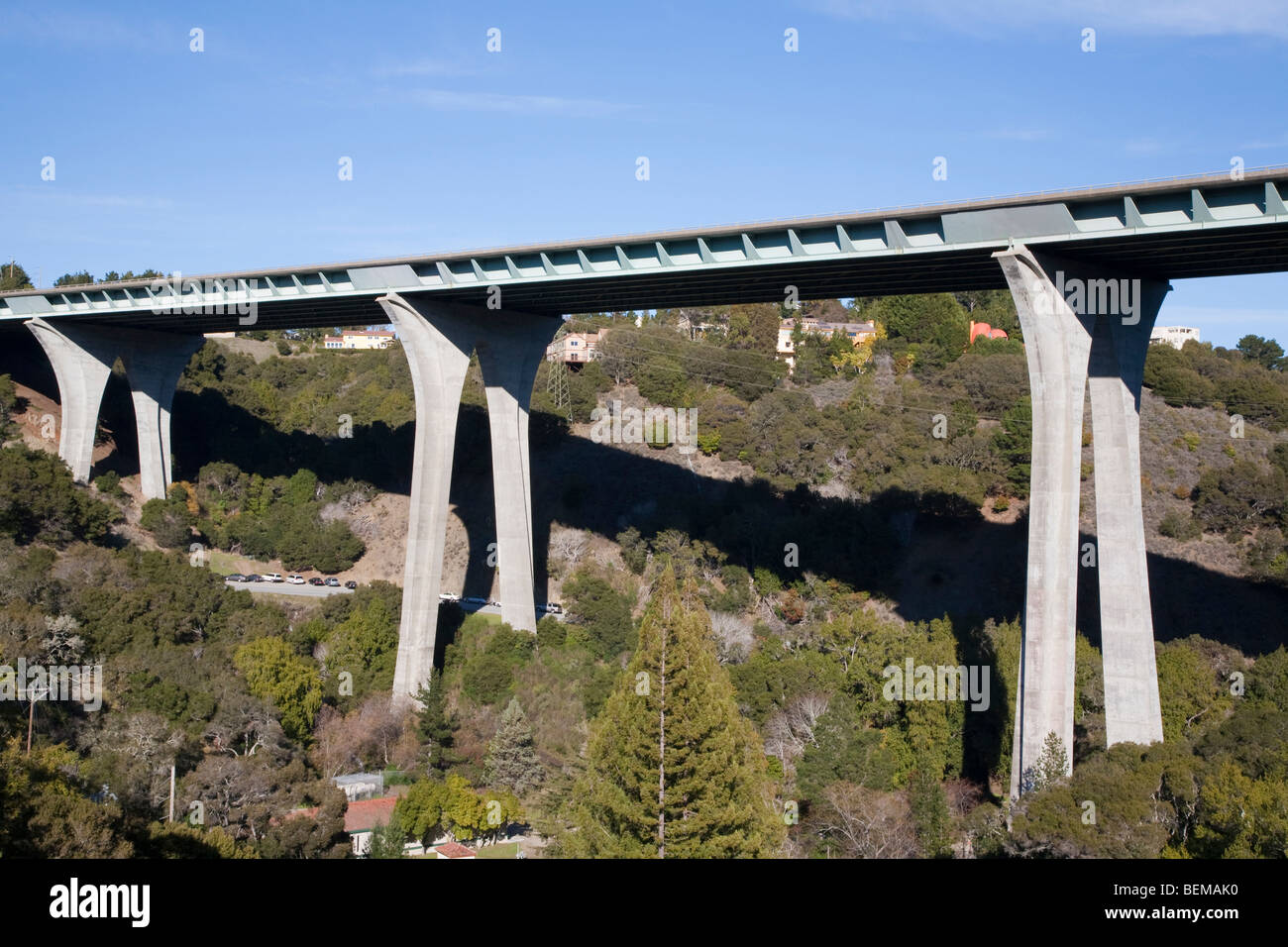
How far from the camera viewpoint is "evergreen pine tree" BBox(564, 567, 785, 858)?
68.8ft

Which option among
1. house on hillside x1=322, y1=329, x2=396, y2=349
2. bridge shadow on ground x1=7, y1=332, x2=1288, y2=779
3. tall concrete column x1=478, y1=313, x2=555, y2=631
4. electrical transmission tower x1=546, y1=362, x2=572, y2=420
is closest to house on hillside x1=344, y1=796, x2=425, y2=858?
tall concrete column x1=478, y1=313, x2=555, y2=631

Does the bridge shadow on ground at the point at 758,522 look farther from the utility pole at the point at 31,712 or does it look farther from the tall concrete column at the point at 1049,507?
the utility pole at the point at 31,712

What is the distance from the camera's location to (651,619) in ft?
76.3

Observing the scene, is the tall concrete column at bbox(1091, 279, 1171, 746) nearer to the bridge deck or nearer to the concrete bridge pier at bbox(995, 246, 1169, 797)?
the concrete bridge pier at bbox(995, 246, 1169, 797)

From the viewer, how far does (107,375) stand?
2180 inches

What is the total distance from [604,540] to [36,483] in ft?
74.2

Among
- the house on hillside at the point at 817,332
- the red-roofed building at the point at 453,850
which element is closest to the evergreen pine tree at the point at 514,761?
the red-roofed building at the point at 453,850

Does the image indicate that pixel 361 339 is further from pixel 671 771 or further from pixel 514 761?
pixel 671 771

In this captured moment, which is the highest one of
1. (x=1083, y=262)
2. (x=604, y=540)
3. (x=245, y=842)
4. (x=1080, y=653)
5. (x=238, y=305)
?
(x=238, y=305)

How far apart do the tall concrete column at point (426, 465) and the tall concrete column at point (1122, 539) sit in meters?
20.5

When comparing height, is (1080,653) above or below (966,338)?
below

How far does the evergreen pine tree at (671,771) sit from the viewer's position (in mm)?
20969
